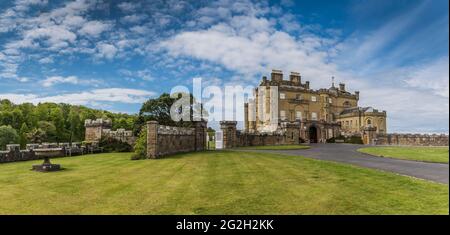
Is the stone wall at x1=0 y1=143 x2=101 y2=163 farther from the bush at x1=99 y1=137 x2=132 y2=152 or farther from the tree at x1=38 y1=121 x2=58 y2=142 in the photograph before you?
the tree at x1=38 y1=121 x2=58 y2=142

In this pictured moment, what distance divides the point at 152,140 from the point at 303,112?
47516 millimetres

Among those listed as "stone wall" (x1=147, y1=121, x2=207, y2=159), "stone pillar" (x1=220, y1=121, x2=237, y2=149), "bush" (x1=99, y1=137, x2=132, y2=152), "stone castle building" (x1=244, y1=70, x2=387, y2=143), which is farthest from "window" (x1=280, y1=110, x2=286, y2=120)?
"bush" (x1=99, y1=137, x2=132, y2=152)

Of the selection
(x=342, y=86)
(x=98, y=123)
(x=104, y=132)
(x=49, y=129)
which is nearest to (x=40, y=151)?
(x=104, y=132)

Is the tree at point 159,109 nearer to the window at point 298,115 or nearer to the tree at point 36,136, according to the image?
the tree at point 36,136

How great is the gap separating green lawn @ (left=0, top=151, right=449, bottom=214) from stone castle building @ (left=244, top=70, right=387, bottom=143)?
4370 centimetres

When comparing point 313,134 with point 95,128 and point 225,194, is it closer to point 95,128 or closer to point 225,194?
point 95,128

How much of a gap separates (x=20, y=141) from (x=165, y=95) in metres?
32.3

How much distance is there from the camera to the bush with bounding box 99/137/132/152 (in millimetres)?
29438

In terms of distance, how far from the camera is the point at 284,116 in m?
59.0

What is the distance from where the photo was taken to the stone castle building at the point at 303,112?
55.2 meters

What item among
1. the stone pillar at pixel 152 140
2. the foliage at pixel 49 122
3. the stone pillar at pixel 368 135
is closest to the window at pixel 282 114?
the stone pillar at pixel 368 135

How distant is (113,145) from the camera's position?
2989cm

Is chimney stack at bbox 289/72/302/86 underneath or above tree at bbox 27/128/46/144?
above
